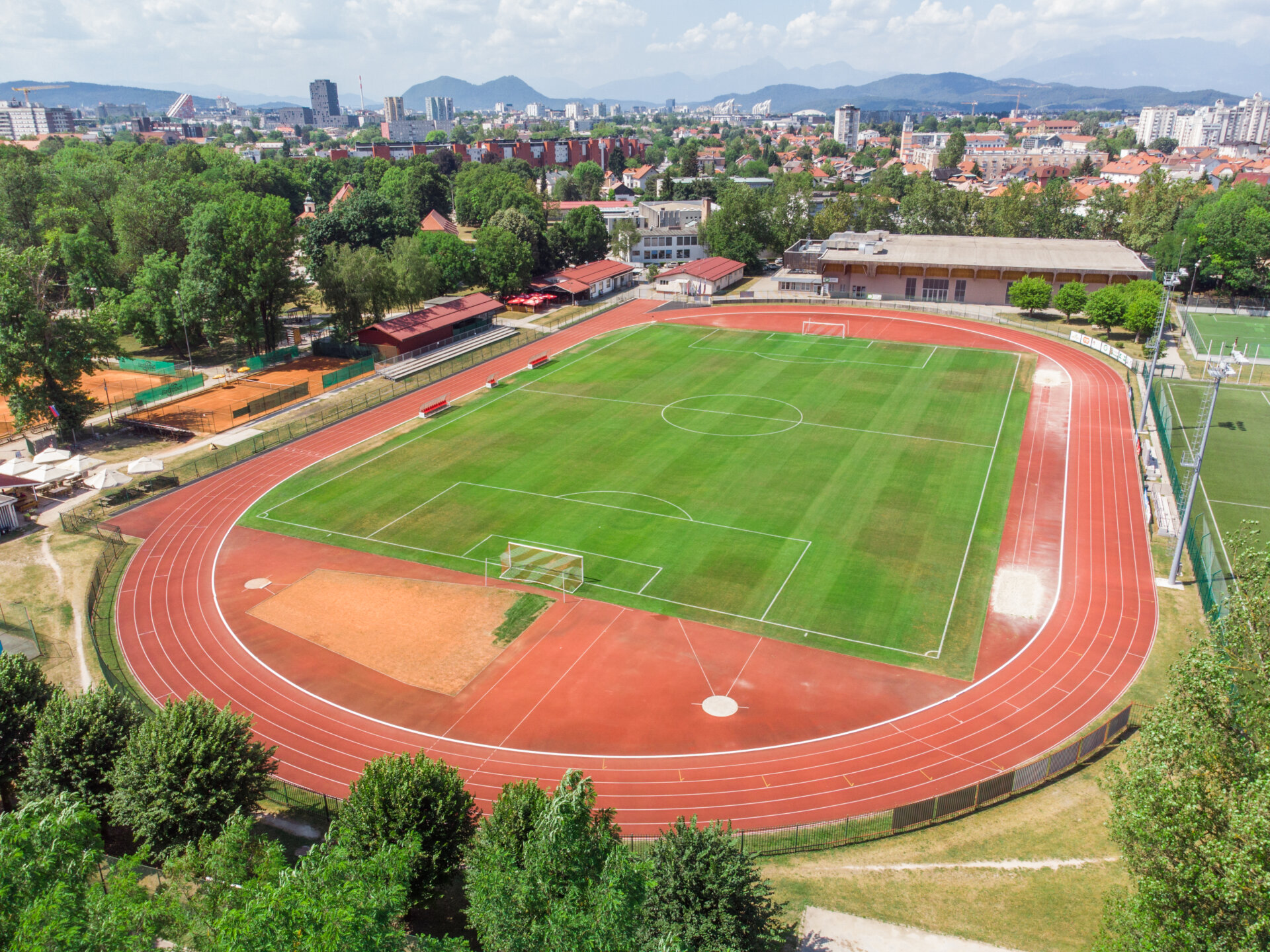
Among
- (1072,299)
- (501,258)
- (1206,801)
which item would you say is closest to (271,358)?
(501,258)

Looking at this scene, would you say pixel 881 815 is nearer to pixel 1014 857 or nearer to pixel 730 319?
pixel 1014 857

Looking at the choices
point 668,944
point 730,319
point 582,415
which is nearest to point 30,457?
point 582,415

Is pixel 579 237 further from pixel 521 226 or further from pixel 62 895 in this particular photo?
pixel 62 895

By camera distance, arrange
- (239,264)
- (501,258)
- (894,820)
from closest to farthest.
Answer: (894,820)
(239,264)
(501,258)

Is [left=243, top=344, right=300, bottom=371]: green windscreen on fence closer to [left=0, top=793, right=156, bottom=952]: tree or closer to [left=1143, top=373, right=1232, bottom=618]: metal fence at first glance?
[left=0, top=793, right=156, bottom=952]: tree

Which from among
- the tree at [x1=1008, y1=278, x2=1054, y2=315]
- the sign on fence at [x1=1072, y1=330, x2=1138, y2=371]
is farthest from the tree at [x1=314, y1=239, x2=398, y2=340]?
the sign on fence at [x1=1072, y1=330, x2=1138, y2=371]

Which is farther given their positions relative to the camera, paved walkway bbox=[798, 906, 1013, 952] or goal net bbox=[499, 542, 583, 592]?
goal net bbox=[499, 542, 583, 592]

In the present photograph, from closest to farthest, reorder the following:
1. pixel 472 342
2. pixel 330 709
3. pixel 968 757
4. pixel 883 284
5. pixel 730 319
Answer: pixel 968 757 < pixel 330 709 < pixel 472 342 < pixel 730 319 < pixel 883 284
